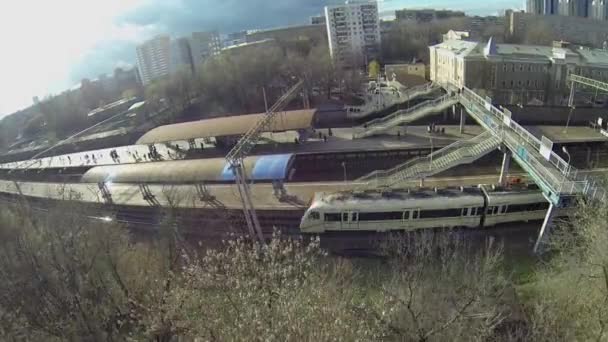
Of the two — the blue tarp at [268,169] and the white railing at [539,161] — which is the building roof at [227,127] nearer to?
the blue tarp at [268,169]

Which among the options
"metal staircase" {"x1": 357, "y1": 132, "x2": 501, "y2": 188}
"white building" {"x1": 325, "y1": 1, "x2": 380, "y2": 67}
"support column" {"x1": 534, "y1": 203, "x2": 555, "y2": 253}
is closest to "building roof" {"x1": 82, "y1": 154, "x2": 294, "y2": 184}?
"metal staircase" {"x1": 357, "y1": 132, "x2": 501, "y2": 188}

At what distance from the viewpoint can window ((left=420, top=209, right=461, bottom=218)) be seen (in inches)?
771

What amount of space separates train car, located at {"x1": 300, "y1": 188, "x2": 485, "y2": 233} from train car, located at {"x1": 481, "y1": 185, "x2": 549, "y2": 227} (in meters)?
0.49

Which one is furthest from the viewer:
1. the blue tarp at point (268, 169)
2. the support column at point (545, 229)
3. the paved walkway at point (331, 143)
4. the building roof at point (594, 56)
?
the building roof at point (594, 56)

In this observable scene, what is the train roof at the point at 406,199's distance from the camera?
19.5 m

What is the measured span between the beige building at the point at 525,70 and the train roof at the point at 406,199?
66.8 ft

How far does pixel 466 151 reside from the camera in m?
22.0

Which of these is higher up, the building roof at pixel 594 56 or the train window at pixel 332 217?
the building roof at pixel 594 56

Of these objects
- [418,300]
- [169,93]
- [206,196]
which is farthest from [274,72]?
[418,300]

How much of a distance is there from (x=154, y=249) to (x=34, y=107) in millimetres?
66040

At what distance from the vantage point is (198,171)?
90.4ft

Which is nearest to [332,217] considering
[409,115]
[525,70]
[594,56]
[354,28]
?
[409,115]

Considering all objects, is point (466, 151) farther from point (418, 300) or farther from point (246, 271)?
point (246, 271)

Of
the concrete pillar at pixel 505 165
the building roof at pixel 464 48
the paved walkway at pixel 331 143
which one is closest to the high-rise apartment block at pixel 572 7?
the building roof at pixel 464 48
